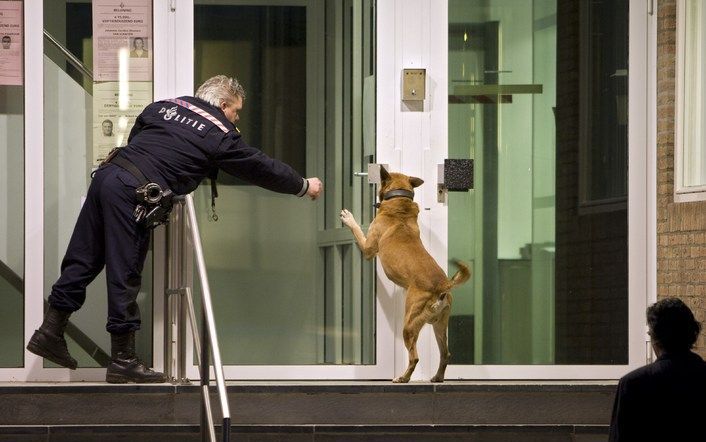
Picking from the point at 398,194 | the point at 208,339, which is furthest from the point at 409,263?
the point at 208,339

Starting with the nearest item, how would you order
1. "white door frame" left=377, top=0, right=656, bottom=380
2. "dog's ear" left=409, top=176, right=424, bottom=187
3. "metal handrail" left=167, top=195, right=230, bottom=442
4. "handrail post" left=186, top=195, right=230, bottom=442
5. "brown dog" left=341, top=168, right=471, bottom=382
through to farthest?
"handrail post" left=186, top=195, right=230, bottom=442
"metal handrail" left=167, top=195, right=230, bottom=442
"brown dog" left=341, top=168, right=471, bottom=382
"dog's ear" left=409, top=176, right=424, bottom=187
"white door frame" left=377, top=0, right=656, bottom=380

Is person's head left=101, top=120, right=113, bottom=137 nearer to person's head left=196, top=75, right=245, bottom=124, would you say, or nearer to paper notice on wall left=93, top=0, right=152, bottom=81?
paper notice on wall left=93, top=0, right=152, bottom=81

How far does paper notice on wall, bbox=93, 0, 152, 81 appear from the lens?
7109 mm

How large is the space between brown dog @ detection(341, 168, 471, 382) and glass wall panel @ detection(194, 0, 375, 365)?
1.04ft

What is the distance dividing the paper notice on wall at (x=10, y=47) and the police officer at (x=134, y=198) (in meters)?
0.89

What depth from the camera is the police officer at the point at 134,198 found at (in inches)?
250

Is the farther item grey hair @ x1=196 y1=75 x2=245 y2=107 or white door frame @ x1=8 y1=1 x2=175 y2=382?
white door frame @ x1=8 y1=1 x2=175 y2=382

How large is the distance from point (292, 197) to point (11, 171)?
1.52 m

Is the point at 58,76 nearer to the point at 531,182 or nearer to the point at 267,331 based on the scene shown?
the point at 267,331

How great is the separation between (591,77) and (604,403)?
1.86 metres

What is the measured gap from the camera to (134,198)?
20.9 feet

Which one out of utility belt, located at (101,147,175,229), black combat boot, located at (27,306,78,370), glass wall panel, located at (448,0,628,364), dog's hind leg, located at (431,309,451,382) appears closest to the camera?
utility belt, located at (101,147,175,229)

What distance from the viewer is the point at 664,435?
4473 mm

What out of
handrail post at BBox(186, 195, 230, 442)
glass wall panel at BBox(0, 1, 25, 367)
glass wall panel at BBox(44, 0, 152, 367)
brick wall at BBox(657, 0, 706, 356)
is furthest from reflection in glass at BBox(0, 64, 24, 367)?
brick wall at BBox(657, 0, 706, 356)
